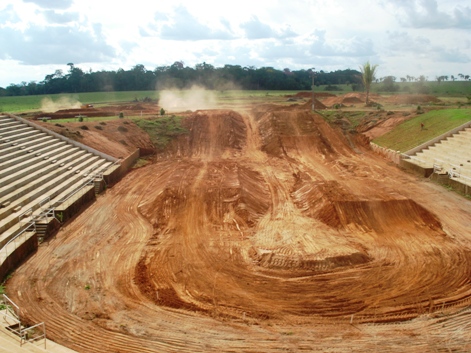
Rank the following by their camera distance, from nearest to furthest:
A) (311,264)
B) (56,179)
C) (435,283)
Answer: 1. (435,283)
2. (311,264)
3. (56,179)

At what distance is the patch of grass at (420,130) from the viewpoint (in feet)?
119

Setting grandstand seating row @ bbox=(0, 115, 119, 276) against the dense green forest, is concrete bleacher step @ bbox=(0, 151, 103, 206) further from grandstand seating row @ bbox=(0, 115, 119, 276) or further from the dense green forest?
the dense green forest

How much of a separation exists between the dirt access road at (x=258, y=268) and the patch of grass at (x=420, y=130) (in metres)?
8.48

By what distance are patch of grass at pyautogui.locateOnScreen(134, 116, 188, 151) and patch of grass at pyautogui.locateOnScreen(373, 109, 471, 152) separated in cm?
1740

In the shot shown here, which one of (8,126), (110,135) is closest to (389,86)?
(110,135)

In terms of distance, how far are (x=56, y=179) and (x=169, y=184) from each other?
6071 mm

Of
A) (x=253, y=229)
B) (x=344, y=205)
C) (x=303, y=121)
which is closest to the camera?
(x=253, y=229)

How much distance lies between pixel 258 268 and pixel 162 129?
2778 cm

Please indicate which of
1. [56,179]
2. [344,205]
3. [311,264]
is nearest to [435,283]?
[311,264]

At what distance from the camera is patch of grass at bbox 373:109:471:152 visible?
36375 millimetres

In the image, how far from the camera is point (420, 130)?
38312 millimetres

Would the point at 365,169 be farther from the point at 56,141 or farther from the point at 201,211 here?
the point at 56,141

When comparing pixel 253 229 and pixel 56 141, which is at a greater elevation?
pixel 56 141

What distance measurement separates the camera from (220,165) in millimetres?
33688
